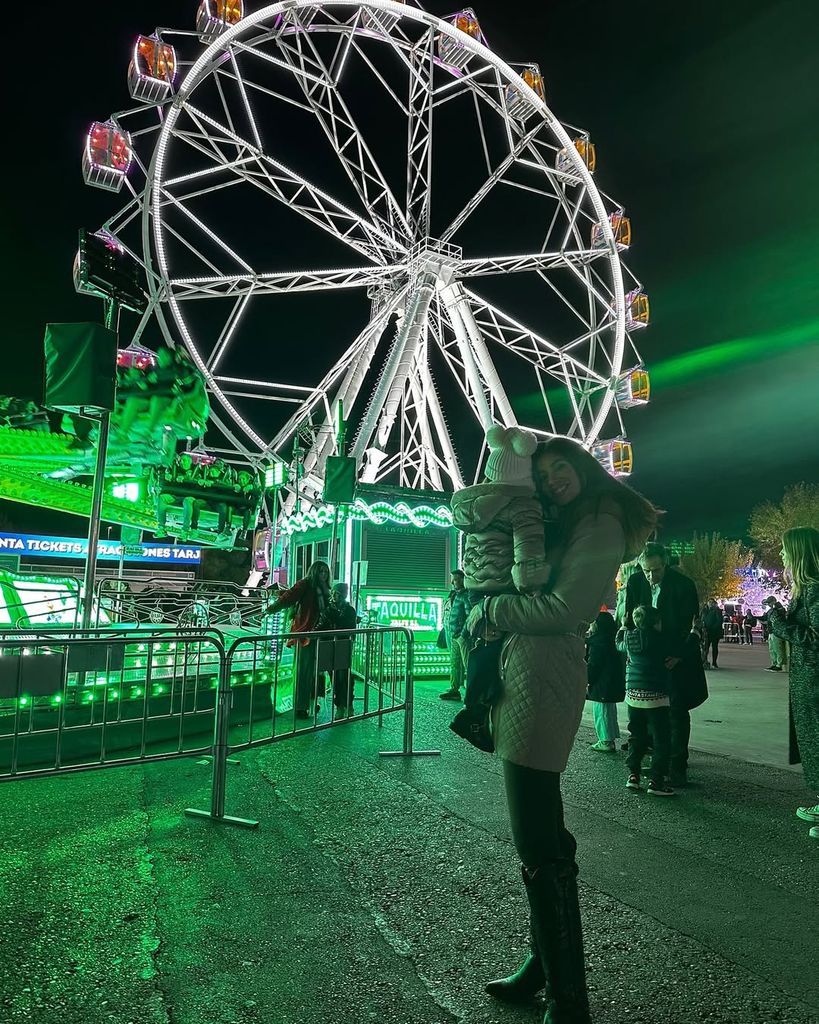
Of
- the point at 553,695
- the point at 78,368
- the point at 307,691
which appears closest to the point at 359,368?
the point at 78,368

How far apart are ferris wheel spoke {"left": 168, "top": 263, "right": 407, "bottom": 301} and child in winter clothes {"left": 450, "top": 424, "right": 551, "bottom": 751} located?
14332 millimetres

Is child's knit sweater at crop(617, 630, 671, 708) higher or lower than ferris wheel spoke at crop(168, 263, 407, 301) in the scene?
lower

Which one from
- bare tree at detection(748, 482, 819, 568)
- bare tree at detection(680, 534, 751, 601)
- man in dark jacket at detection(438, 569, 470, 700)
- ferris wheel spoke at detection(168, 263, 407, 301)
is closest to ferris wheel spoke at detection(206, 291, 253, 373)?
ferris wheel spoke at detection(168, 263, 407, 301)

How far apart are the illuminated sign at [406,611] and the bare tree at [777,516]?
111 ft

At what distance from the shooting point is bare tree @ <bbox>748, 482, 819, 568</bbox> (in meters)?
41.9

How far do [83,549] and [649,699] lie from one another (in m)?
26.3

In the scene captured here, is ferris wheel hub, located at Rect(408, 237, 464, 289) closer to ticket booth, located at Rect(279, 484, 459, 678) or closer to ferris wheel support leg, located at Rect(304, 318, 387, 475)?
ferris wheel support leg, located at Rect(304, 318, 387, 475)

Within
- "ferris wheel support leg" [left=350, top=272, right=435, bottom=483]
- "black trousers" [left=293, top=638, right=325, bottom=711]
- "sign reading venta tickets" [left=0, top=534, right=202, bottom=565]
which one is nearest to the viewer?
"black trousers" [left=293, top=638, right=325, bottom=711]

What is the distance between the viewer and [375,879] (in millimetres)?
3189

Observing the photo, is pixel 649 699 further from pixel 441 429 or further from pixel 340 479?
pixel 441 429

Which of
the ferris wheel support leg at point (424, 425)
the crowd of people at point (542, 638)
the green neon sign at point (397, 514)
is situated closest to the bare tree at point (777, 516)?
the ferris wheel support leg at point (424, 425)

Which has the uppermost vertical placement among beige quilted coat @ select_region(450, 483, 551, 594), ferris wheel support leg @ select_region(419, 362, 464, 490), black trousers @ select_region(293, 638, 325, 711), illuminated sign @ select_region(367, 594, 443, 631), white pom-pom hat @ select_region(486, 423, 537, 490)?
ferris wheel support leg @ select_region(419, 362, 464, 490)

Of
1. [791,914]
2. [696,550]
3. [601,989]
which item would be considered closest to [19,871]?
[601,989]

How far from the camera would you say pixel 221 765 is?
407 cm
